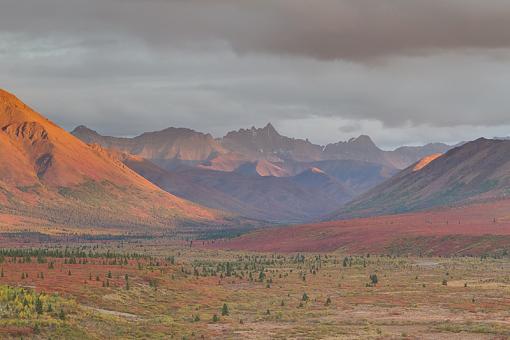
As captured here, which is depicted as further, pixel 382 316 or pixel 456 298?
pixel 456 298

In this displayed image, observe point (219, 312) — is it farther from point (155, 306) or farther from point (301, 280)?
point (301, 280)

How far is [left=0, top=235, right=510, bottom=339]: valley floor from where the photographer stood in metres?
44.8

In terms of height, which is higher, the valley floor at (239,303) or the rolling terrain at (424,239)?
the rolling terrain at (424,239)

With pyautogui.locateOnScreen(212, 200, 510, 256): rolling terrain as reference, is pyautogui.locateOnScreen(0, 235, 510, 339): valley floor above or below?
below

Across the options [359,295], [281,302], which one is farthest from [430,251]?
[281,302]

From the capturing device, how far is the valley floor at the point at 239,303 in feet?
147

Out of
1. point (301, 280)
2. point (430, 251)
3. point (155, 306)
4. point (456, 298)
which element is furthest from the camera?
point (430, 251)

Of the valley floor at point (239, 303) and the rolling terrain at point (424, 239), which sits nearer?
the valley floor at point (239, 303)

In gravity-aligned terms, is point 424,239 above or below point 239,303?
above

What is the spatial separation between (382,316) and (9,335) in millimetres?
28440

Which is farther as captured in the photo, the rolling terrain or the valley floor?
the rolling terrain

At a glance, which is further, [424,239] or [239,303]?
[424,239]

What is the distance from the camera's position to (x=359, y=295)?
6975 cm

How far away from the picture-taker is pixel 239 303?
64.5 meters
